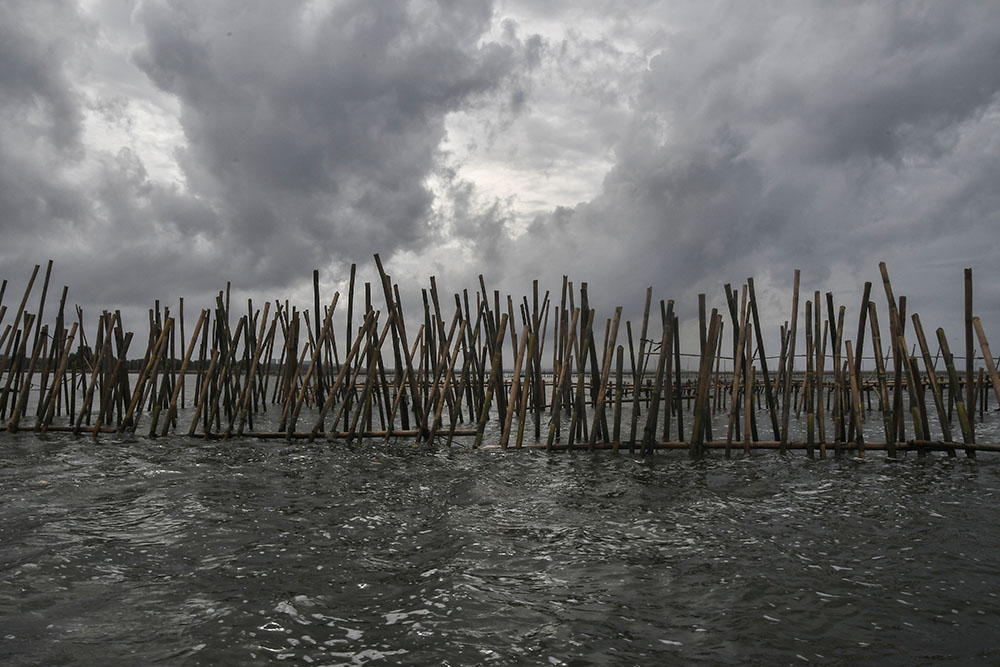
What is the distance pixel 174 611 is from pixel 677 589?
3347 millimetres

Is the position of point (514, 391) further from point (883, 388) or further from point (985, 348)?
point (985, 348)

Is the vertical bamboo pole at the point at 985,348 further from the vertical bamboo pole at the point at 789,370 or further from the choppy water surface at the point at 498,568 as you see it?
the vertical bamboo pole at the point at 789,370

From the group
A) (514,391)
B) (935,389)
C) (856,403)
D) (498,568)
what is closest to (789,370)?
(856,403)

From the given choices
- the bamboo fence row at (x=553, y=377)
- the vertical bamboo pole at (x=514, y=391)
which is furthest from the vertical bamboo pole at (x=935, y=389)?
→ the vertical bamboo pole at (x=514, y=391)

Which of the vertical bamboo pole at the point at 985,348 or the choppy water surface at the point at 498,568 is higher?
the vertical bamboo pole at the point at 985,348

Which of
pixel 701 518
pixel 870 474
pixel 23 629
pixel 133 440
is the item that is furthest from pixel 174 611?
pixel 133 440

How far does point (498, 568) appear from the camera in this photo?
206 inches

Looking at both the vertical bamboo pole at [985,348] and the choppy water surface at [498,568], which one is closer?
the choppy water surface at [498,568]

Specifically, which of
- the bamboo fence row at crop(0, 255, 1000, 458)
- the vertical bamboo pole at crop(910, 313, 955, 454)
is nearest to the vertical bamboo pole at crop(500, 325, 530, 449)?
the bamboo fence row at crop(0, 255, 1000, 458)

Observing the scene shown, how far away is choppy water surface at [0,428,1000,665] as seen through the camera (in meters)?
3.90

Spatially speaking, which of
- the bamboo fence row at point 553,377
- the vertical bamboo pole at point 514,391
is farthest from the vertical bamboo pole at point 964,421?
the vertical bamboo pole at point 514,391

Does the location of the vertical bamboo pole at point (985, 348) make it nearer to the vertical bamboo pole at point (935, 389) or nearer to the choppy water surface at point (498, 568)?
the vertical bamboo pole at point (935, 389)

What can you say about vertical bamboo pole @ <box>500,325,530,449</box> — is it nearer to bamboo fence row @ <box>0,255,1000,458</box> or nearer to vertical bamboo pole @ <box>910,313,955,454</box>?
bamboo fence row @ <box>0,255,1000,458</box>

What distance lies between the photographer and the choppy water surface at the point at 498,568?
3.90 metres
